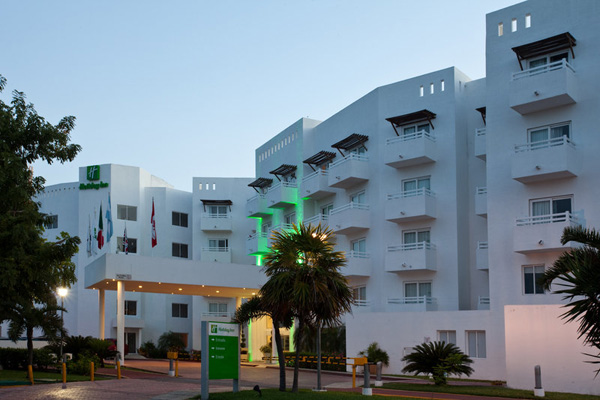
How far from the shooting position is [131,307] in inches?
2384

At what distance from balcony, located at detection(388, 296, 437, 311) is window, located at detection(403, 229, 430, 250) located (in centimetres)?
280

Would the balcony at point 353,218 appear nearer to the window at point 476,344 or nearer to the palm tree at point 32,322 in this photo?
the window at point 476,344

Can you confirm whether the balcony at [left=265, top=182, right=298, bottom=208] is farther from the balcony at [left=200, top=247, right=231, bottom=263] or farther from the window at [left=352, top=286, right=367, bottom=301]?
the balcony at [left=200, top=247, right=231, bottom=263]

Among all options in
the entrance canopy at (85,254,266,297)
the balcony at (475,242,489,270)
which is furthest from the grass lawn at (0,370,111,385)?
the balcony at (475,242,489,270)

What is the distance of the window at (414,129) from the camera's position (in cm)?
4044

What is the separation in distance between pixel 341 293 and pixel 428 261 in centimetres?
1746

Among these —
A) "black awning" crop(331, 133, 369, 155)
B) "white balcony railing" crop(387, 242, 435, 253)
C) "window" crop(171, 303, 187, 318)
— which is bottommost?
"window" crop(171, 303, 187, 318)

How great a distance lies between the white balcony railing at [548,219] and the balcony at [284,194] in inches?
829

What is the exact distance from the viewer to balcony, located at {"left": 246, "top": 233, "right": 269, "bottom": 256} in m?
54.6

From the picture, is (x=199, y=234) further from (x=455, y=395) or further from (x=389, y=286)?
(x=455, y=395)

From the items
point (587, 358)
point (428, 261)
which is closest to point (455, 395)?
point (587, 358)

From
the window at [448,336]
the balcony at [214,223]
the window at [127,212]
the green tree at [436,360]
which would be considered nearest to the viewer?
the green tree at [436,360]

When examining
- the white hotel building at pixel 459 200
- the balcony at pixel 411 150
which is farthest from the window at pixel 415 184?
the balcony at pixel 411 150

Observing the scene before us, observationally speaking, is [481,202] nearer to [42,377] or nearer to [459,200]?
[459,200]
